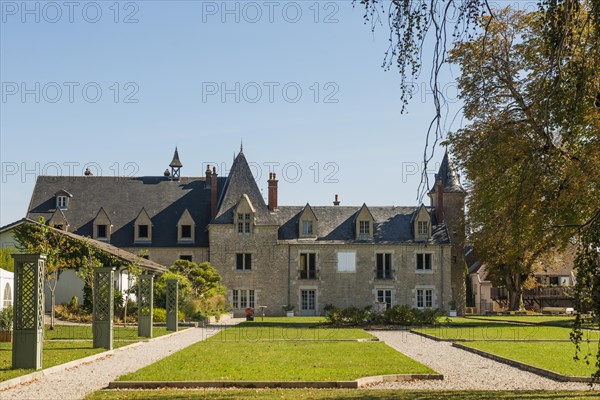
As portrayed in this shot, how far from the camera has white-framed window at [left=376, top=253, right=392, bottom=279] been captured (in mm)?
52656

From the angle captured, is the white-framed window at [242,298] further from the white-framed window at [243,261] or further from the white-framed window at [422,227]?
the white-framed window at [422,227]

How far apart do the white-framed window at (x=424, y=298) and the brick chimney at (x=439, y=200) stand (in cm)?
495

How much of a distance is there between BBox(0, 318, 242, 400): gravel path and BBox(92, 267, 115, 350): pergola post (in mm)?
523

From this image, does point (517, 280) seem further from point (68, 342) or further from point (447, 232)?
point (68, 342)

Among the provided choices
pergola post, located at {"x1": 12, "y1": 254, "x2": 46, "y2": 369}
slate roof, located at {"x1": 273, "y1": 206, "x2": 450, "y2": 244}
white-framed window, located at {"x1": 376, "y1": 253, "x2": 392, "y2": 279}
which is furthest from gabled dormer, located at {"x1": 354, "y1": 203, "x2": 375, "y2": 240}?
pergola post, located at {"x1": 12, "y1": 254, "x2": 46, "y2": 369}

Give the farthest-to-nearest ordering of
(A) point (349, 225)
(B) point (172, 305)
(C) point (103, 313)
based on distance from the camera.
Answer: (A) point (349, 225) → (B) point (172, 305) → (C) point (103, 313)

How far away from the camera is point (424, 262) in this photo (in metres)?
52.6

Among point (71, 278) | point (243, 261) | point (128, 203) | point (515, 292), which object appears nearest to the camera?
point (71, 278)

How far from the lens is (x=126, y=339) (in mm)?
23812

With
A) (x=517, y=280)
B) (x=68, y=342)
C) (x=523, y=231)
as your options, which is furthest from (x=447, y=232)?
(x=68, y=342)

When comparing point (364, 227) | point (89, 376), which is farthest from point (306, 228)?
point (89, 376)

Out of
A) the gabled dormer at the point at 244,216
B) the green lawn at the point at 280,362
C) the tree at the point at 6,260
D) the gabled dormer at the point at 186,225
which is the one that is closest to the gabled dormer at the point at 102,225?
the gabled dormer at the point at 186,225

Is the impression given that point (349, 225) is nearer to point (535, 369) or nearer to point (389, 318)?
point (389, 318)

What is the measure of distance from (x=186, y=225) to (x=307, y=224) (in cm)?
789
